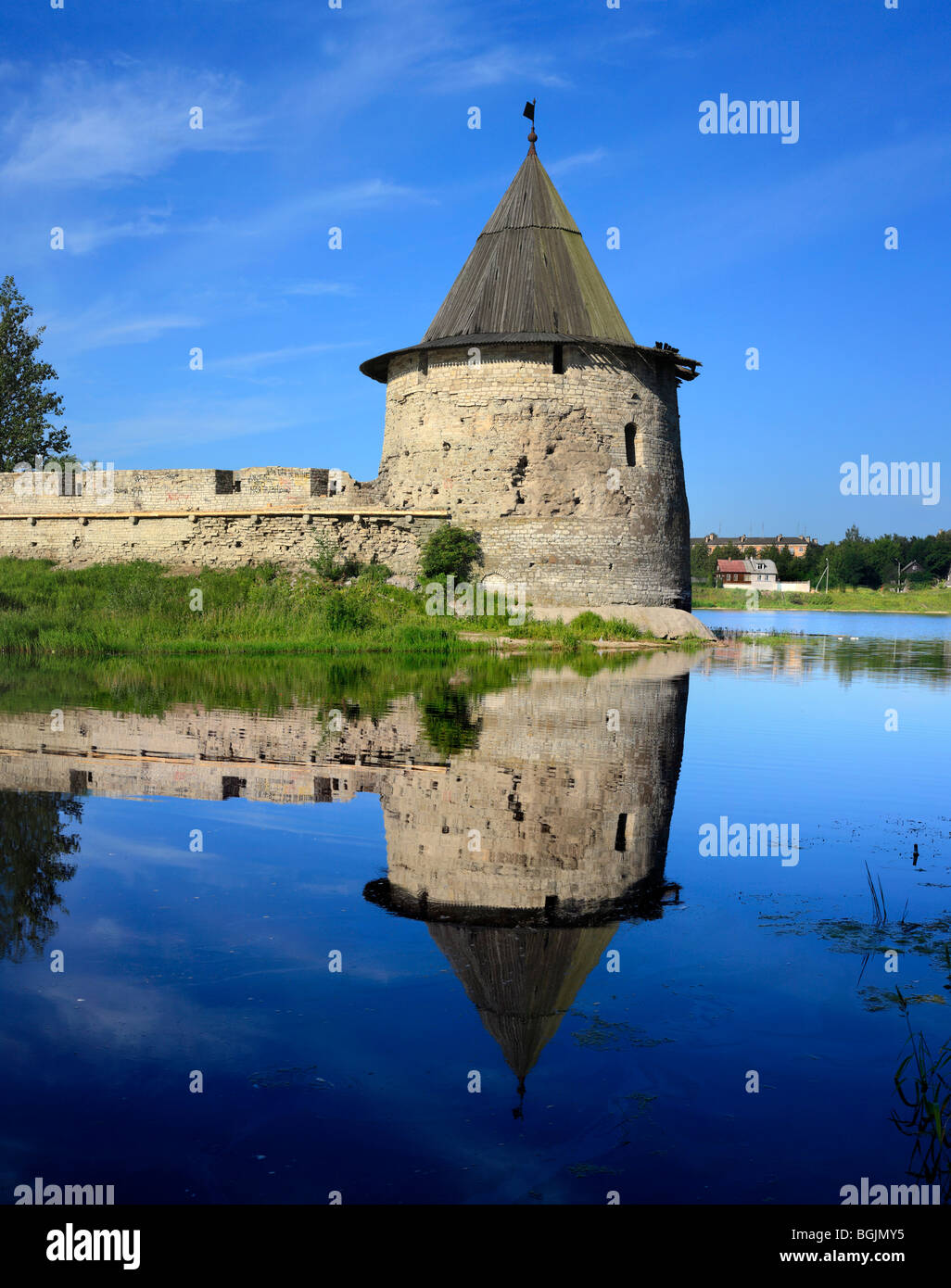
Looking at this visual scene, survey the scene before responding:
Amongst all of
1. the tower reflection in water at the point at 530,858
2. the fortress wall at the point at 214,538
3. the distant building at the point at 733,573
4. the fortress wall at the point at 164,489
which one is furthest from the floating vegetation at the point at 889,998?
the distant building at the point at 733,573

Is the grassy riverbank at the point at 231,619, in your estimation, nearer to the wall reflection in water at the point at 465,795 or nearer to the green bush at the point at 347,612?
the green bush at the point at 347,612

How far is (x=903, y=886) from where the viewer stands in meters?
6.14

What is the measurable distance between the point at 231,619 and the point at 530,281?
45.6 ft

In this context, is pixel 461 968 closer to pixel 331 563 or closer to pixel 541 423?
pixel 331 563

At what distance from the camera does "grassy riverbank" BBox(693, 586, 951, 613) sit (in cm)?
7222

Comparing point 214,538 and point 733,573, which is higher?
point 733,573

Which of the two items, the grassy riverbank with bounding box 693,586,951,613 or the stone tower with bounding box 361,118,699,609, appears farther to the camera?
the grassy riverbank with bounding box 693,586,951,613

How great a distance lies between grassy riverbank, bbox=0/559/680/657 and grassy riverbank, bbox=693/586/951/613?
1641 inches

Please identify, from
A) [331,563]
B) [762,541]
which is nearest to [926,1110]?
[331,563]

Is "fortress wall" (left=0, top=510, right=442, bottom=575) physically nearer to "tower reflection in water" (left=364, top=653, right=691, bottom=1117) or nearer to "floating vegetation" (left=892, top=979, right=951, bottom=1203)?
"tower reflection in water" (left=364, top=653, right=691, bottom=1117)

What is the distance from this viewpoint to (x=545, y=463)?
29.6 m

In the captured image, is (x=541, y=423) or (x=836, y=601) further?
(x=836, y=601)

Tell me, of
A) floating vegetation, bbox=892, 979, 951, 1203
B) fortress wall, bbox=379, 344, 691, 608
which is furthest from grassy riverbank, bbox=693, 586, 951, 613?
floating vegetation, bbox=892, 979, 951, 1203

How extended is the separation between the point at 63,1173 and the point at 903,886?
484 cm
